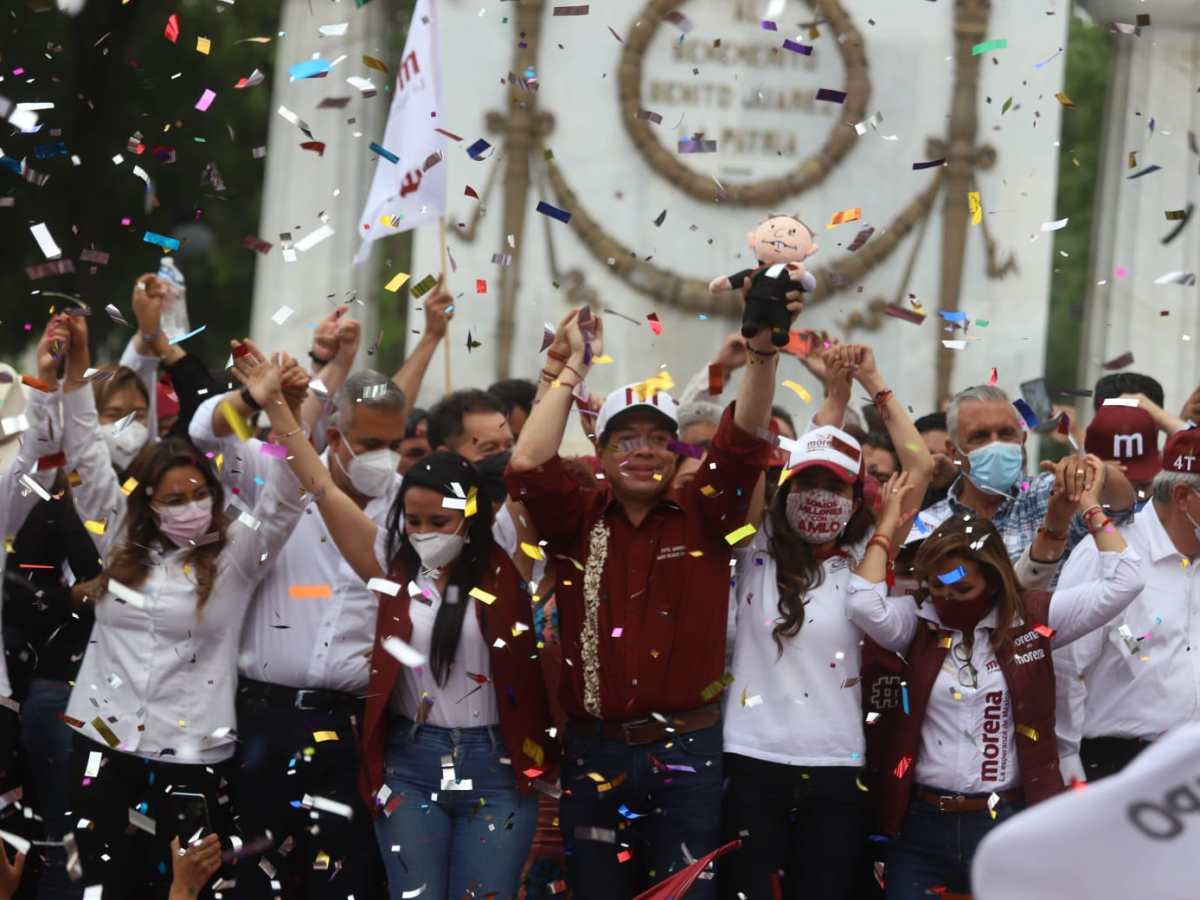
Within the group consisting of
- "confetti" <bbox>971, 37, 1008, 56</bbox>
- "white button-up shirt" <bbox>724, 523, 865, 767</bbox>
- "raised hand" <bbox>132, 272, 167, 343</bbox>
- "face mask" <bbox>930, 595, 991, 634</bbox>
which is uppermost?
"confetti" <bbox>971, 37, 1008, 56</bbox>

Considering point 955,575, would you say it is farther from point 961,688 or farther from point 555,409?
point 555,409

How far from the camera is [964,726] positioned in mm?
5711

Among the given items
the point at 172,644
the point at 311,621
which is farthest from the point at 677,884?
the point at 172,644

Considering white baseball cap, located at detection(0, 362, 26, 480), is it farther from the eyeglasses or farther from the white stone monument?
the white stone monument

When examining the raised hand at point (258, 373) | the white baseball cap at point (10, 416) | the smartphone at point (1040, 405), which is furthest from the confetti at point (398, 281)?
the raised hand at point (258, 373)

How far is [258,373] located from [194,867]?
1512mm

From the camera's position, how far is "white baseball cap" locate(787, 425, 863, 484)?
229 inches

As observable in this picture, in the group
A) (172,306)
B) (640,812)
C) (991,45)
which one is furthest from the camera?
(991,45)

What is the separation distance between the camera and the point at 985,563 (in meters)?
5.80

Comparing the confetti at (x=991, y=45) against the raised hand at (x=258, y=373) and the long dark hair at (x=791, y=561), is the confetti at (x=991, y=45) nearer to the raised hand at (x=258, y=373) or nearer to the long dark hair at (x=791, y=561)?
the long dark hair at (x=791, y=561)

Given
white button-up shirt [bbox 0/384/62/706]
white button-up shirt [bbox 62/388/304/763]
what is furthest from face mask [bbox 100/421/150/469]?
white button-up shirt [bbox 62/388/304/763]

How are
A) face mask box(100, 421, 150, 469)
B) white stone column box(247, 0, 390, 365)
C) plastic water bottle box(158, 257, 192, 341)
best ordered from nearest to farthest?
face mask box(100, 421, 150, 469)
plastic water bottle box(158, 257, 192, 341)
white stone column box(247, 0, 390, 365)

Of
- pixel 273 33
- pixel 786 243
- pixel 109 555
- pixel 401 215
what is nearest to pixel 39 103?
pixel 273 33

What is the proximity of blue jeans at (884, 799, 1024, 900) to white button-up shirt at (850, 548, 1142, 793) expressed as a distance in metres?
Result: 0.08
